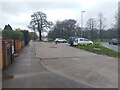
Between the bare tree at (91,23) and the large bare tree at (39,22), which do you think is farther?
the large bare tree at (39,22)

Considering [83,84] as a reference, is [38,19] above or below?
above

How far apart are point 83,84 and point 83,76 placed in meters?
1.81

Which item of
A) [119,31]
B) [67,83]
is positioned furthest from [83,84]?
[119,31]

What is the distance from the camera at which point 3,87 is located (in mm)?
8438

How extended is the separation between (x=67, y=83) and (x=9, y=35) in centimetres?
2291

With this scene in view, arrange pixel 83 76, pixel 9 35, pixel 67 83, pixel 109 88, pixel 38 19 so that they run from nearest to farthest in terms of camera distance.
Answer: pixel 109 88, pixel 67 83, pixel 83 76, pixel 9 35, pixel 38 19

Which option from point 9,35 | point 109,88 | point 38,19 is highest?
point 38,19

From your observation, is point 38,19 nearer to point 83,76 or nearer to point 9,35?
point 9,35

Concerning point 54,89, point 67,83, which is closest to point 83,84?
point 67,83

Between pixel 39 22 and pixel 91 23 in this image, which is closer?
pixel 91 23

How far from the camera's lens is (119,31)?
21188mm

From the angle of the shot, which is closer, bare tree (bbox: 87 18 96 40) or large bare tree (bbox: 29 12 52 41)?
bare tree (bbox: 87 18 96 40)

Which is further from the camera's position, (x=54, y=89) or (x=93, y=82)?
(x=93, y=82)

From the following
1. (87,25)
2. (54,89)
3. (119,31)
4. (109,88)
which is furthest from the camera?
(87,25)
